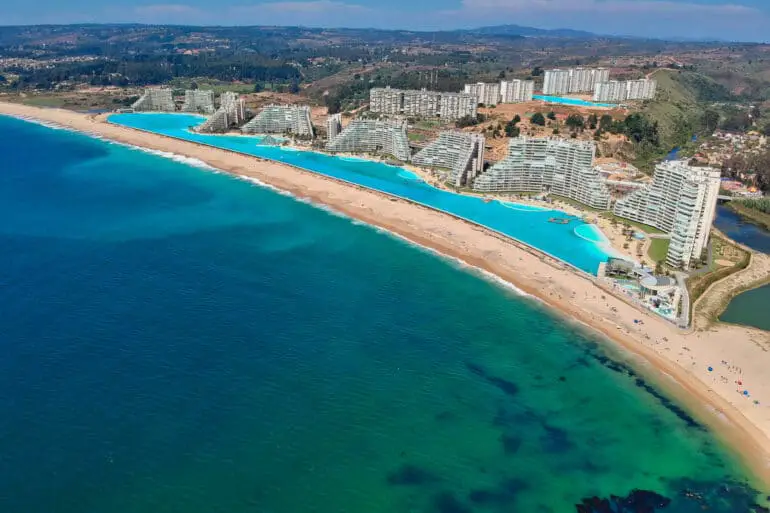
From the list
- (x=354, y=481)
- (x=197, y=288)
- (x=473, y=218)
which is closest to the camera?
(x=354, y=481)

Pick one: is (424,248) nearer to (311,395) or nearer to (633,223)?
(633,223)

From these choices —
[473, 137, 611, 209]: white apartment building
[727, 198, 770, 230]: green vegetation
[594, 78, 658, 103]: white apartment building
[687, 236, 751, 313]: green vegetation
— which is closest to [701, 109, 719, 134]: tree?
[594, 78, 658, 103]: white apartment building

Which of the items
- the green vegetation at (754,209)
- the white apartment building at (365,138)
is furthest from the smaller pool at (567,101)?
the green vegetation at (754,209)

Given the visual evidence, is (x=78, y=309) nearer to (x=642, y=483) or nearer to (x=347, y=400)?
(x=347, y=400)

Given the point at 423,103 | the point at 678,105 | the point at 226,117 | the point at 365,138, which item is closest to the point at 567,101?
the point at 678,105

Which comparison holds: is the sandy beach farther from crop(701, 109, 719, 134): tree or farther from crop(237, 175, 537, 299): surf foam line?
crop(701, 109, 719, 134): tree

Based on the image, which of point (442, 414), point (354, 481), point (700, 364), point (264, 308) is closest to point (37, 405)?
point (264, 308)
